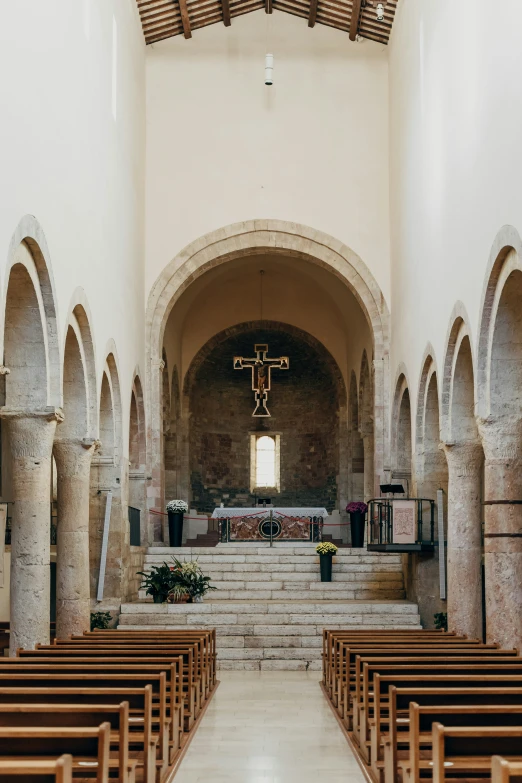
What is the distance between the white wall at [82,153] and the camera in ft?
34.2

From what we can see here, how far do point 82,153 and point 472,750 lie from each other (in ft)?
34.9

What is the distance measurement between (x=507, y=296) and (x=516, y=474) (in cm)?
214

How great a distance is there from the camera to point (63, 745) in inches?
194

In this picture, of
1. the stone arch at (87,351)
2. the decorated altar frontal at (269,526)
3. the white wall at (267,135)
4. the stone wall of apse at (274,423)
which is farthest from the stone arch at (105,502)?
the stone wall of apse at (274,423)

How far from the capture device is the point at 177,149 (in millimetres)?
21250

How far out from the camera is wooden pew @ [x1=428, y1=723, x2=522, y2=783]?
483 cm

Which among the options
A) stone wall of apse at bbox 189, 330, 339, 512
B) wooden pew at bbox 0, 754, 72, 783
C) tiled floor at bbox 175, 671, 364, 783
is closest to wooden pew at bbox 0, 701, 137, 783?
wooden pew at bbox 0, 754, 72, 783

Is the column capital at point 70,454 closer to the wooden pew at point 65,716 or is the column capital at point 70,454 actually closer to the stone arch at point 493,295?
the stone arch at point 493,295

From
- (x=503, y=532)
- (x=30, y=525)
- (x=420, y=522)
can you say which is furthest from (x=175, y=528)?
(x=503, y=532)

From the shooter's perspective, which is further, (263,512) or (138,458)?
(263,512)

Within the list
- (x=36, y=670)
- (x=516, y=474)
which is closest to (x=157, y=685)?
(x=36, y=670)

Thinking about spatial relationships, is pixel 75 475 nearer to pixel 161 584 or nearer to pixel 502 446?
pixel 161 584

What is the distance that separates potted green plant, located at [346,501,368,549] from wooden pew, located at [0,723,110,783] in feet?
52.8

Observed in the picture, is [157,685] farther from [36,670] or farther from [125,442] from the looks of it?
[125,442]
